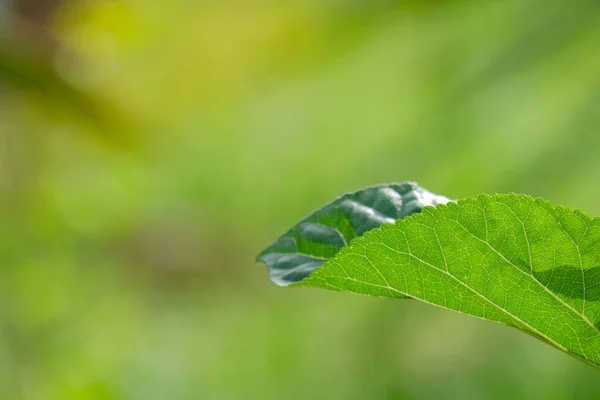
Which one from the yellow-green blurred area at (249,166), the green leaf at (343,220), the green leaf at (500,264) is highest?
Answer: the yellow-green blurred area at (249,166)

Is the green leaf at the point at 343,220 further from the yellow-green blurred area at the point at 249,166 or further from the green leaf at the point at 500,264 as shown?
the yellow-green blurred area at the point at 249,166

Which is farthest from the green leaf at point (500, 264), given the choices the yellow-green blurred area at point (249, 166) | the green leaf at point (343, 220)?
the yellow-green blurred area at point (249, 166)

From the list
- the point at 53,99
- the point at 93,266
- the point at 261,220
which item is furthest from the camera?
the point at 261,220

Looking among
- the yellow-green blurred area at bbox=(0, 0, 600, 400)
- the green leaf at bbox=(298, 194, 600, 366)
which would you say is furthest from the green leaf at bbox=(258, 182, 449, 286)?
the yellow-green blurred area at bbox=(0, 0, 600, 400)

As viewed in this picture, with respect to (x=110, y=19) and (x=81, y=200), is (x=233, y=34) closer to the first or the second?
(x=110, y=19)

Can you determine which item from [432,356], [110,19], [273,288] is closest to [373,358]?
[432,356]

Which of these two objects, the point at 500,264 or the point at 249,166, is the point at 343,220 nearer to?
the point at 500,264

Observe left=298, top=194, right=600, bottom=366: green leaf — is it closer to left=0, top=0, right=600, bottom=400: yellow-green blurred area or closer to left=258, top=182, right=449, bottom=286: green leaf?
left=258, top=182, right=449, bottom=286: green leaf
